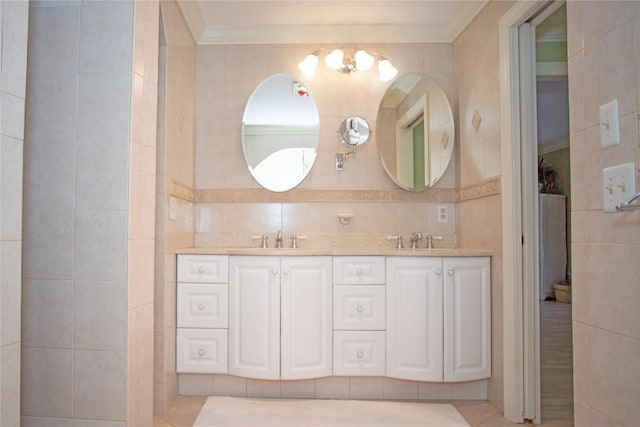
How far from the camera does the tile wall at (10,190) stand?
112 cm

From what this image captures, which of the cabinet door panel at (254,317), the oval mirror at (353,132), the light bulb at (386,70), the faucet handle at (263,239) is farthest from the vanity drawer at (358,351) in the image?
the light bulb at (386,70)

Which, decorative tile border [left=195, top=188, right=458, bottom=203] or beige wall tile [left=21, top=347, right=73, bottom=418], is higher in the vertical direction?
decorative tile border [left=195, top=188, right=458, bottom=203]

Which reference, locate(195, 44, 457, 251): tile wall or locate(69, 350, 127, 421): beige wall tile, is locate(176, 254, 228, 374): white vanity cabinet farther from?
locate(69, 350, 127, 421): beige wall tile

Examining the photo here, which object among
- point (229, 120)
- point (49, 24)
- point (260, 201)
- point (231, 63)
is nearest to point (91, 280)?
point (49, 24)

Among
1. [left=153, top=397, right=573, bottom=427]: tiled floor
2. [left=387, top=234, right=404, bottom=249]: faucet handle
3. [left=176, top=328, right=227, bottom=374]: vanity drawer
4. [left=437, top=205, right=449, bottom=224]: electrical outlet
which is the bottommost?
[left=153, top=397, right=573, bottom=427]: tiled floor

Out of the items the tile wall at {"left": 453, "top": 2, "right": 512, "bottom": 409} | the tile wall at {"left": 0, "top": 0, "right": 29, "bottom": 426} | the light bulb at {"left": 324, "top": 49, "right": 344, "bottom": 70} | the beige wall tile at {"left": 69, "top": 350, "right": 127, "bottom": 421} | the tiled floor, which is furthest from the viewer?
the light bulb at {"left": 324, "top": 49, "right": 344, "bottom": 70}

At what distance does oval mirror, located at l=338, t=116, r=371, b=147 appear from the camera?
2.91m

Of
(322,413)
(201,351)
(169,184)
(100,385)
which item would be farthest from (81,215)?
(322,413)

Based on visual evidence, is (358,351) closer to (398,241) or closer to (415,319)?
(415,319)


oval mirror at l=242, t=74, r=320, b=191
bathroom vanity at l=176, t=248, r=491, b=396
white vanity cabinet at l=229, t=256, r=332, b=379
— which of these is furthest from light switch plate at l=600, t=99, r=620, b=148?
oval mirror at l=242, t=74, r=320, b=191

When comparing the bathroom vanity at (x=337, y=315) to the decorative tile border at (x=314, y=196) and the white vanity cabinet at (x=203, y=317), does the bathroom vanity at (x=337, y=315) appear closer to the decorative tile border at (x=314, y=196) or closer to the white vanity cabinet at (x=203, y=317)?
the white vanity cabinet at (x=203, y=317)

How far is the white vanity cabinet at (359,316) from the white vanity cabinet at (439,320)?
0.06 m

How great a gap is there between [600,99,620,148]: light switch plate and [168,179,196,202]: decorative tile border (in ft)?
6.59

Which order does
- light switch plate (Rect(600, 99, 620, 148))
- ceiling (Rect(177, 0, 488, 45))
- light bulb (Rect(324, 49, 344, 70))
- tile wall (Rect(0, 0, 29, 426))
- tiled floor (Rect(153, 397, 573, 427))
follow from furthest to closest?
light bulb (Rect(324, 49, 344, 70))
ceiling (Rect(177, 0, 488, 45))
tiled floor (Rect(153, 397, 573, 427))
light switch plate (Rect(600, 99, 620, 148))
tile wall (Rect(0, 0, 29, 426))
